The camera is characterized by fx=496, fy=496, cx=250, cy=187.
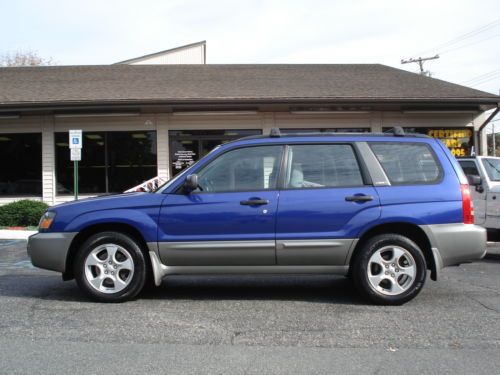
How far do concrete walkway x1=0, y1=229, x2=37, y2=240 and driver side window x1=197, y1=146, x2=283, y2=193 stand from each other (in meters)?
8.15

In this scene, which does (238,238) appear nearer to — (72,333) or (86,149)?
(72,333)

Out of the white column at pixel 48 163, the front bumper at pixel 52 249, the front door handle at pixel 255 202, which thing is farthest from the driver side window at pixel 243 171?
the white column at pixel 48 163

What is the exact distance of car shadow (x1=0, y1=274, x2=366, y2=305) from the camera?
5715 mm

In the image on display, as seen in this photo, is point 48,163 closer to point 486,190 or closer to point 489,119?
point 486,190

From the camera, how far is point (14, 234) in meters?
12.2

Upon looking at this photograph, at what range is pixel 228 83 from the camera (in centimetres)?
1593

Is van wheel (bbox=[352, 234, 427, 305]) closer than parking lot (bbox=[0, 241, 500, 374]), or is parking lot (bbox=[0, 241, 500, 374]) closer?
parking lot (bbox=[0, 241, 500, 374])

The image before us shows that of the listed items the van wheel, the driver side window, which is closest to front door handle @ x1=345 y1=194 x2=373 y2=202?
the van wheel

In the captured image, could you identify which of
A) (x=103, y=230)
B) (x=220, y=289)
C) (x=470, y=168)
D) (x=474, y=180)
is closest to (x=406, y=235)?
(x=220, y=289)

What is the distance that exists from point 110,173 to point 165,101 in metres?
2.94

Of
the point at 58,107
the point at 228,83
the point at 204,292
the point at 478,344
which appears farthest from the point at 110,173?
the point at 478,344

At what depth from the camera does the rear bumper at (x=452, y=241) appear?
204 inches

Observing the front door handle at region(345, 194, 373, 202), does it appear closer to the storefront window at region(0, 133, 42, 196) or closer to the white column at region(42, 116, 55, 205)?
the white column at region(42, 116, 55, 205)

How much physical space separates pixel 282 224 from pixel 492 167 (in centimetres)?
552
